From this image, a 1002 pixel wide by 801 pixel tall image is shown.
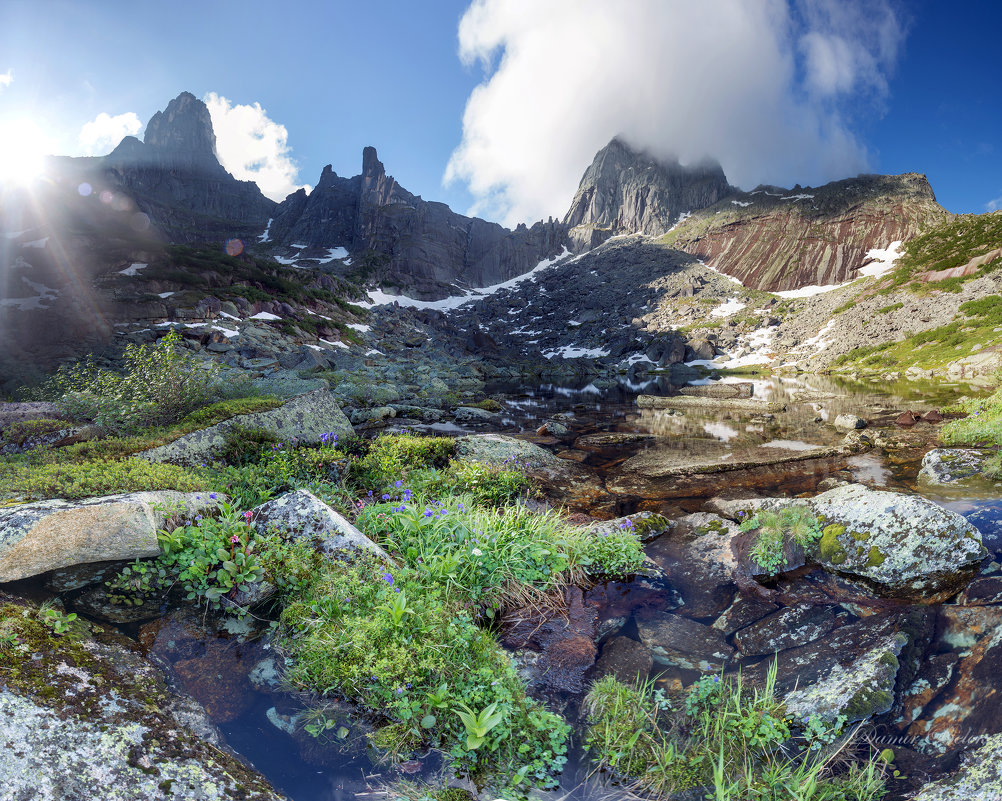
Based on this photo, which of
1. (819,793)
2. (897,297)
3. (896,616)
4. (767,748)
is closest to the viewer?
(819,793)

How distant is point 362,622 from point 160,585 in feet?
8.57

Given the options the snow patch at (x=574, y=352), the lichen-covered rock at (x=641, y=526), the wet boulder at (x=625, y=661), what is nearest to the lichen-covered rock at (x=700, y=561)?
the lichen-covered rock at (x=641, y=526)

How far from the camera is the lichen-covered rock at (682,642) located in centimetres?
482

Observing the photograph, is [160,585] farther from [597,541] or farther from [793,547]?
[793,547]

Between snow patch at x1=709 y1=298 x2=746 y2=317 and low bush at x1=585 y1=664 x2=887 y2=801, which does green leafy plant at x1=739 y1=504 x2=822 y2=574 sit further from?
snow patch at x1=709 y1=298 x2=746 y2=317

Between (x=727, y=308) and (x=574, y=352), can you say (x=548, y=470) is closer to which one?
(x=574, y=352)

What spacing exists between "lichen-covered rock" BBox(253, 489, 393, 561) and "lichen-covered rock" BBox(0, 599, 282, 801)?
207 centimetres

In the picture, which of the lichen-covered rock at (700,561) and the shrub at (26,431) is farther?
the shrub at (26,431)

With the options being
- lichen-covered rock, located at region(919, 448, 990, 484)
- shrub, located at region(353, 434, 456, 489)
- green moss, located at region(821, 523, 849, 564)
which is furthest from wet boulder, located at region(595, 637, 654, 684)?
lichen-covered rock, located at region(919, 448, 990, 484)

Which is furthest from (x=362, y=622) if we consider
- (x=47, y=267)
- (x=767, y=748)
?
(x=47, y=267)

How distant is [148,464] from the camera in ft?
22.2

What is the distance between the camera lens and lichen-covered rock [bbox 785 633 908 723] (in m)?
3.74

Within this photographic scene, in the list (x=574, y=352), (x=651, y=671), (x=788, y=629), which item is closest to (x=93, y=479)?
(x=651, y=671)

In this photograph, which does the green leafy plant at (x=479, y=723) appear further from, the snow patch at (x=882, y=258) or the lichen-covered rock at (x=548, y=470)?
the snow patch at (x=882, y=258)
